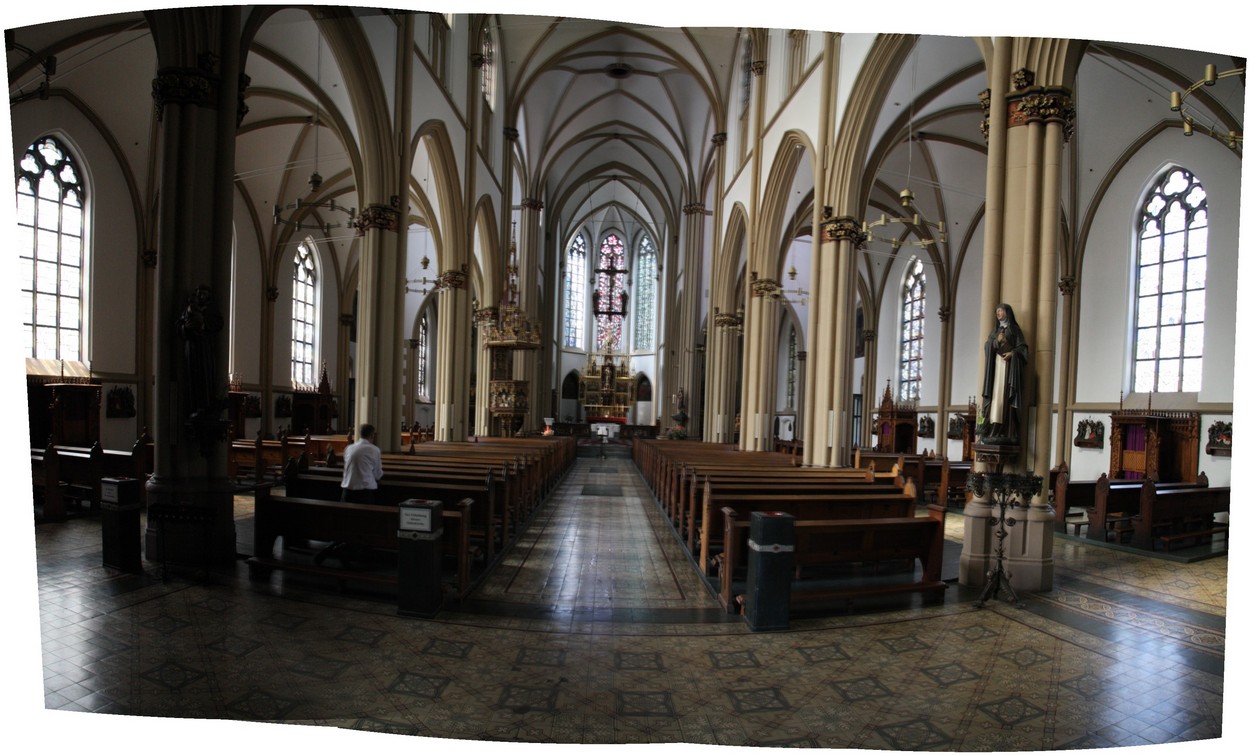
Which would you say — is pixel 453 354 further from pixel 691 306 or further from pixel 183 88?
pixel 691 306

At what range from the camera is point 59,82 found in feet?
44.4

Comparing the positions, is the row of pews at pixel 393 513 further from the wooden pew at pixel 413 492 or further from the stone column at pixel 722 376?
the stone column at pixel 722 376

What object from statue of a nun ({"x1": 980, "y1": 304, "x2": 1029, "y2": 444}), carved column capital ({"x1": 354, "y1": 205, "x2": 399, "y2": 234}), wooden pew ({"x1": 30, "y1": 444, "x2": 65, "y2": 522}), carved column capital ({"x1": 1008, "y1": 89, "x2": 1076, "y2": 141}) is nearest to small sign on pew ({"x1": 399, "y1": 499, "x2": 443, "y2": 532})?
statue of a nun ({"x1": 980, "y1": 304, "x2": 1029, "y2": 444})

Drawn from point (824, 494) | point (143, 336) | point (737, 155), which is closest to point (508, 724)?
point (824, 494)

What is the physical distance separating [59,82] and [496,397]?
13.3m

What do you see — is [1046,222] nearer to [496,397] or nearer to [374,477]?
[374,477]

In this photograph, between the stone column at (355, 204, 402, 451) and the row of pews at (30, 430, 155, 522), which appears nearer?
the row of pews at (30, 430, 155, 522)

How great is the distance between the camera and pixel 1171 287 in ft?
49.8

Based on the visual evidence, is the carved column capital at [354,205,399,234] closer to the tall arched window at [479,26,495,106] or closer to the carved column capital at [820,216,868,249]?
the carved column capital at [820,216,868,249]

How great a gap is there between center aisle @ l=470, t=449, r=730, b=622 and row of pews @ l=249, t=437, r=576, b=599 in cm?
33

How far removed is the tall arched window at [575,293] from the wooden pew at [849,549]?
Result: 40.4 m

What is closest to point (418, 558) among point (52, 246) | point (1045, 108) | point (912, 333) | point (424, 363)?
point (1045, 108)

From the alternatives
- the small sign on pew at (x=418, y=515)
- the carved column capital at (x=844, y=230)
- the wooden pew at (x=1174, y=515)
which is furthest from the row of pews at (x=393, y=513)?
the wooden pew at (x=1174, y=515)

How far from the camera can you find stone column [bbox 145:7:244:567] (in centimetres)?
618
